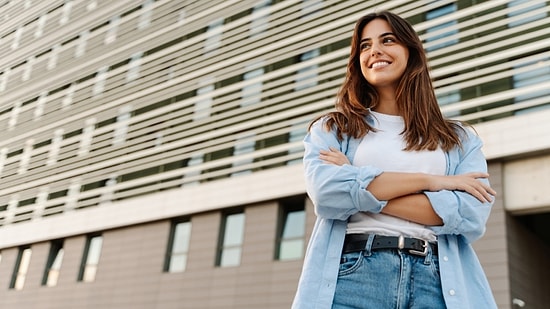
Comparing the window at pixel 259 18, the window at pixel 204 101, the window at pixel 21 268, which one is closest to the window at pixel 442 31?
the window at pixel 259 18

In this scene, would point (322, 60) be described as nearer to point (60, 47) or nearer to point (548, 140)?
point (548, 140)

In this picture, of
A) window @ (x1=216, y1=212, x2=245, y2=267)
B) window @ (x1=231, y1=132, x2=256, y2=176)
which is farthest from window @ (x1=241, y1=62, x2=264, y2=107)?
window @ (x1=216, y1=212, x2=245, y2=267)

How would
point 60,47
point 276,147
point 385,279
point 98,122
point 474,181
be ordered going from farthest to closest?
point 60,47, point 98,122, point 276,147, point 474,181, point 385,279

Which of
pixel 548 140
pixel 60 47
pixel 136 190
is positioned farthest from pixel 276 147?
pixel 60 47

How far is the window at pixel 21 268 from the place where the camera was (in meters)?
23.1

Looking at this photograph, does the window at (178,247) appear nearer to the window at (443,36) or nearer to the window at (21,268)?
the window at (21,268)

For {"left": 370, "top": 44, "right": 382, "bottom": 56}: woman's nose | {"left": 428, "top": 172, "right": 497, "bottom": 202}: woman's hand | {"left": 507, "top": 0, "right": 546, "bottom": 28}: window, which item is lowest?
{"left": 428, "top": 172, "right": 497, "bottom": 202}: woman's hand

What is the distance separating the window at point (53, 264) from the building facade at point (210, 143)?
0.22ft

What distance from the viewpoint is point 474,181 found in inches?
→ 80.4

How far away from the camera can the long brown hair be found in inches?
83.0

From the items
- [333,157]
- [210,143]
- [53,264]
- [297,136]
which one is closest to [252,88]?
[210,143]

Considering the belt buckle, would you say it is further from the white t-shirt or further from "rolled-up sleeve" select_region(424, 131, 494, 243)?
the white t-shirt

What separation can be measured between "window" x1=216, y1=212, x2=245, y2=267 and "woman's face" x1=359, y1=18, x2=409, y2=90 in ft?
49.5

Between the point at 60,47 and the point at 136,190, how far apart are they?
1008 centimetres
